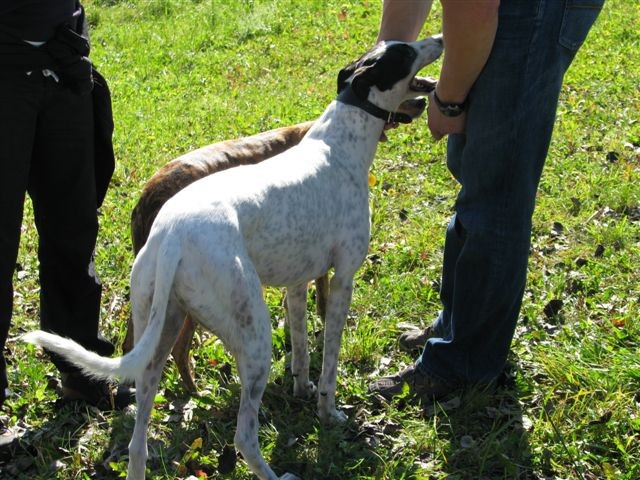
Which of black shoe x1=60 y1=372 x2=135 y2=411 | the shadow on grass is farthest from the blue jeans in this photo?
Answer: black shoe x1=60 y1=372 x2=135 y2=411

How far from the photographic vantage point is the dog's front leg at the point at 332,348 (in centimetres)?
398

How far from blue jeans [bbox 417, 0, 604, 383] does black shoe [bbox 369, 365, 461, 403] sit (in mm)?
50

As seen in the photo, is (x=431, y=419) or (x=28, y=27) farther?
(x=431, y=419)

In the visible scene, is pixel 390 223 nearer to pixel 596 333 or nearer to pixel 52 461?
pixel 596 333

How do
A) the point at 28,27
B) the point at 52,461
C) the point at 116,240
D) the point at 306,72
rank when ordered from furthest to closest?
the point at 306,72
the point at 116,240
the point at 52,461
the point at 28,27

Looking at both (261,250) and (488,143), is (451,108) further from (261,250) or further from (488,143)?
(261,250)

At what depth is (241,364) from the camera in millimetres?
3328

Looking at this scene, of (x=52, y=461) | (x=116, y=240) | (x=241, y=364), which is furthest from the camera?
(x=116, y=240)

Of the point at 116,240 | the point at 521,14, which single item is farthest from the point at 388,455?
the point at 116,240

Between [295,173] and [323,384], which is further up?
[295,173]

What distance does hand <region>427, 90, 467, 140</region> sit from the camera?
146 inches

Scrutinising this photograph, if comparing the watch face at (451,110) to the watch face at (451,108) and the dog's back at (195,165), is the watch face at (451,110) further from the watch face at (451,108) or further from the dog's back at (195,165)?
the dog's back at (195,165)

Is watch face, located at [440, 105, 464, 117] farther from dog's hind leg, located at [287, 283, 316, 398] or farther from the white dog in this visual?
dog's hind leg, located at [287, 283, 316, 398]

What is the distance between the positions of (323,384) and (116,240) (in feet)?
9.00
